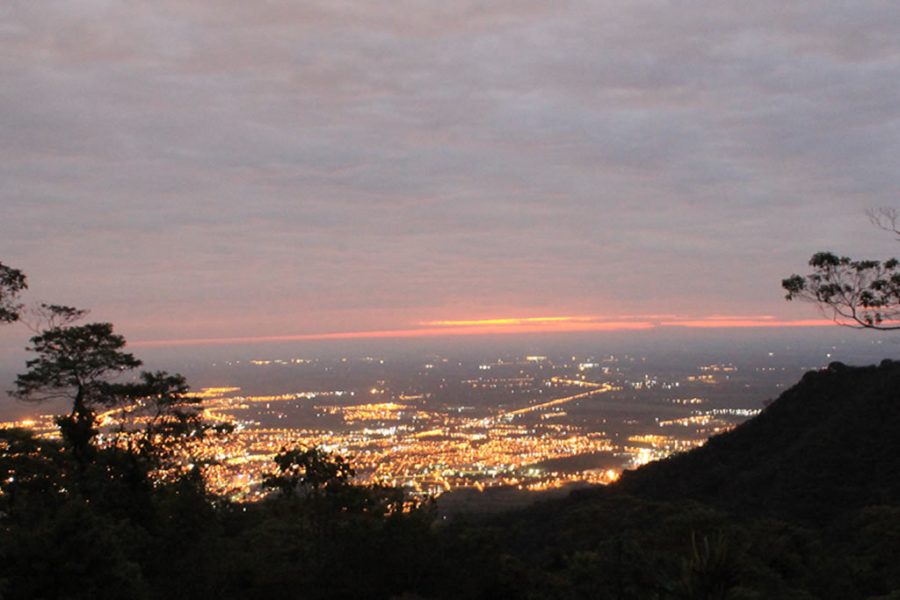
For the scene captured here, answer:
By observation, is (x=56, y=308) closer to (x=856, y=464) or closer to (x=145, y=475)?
(x=145, y=475)

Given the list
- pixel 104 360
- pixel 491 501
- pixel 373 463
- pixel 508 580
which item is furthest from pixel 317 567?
pixel 373 463

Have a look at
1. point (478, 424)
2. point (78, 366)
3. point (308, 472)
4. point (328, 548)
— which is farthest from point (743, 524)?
point (478, 424)

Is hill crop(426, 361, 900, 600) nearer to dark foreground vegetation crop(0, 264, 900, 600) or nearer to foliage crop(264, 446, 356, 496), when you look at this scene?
dark foreground vegetation crop(0, 264, 900, 600)

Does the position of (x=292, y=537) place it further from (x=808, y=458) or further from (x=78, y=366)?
(x=808, y=458)

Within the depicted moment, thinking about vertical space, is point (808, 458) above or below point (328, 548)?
below

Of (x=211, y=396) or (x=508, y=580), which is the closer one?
(x=508, y=580)

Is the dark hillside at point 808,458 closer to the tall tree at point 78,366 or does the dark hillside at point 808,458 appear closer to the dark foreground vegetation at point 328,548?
the dark foreground vegetation at point 328,548

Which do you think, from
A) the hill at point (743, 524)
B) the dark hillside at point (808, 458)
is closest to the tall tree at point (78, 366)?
the hill at point (743, 524)
